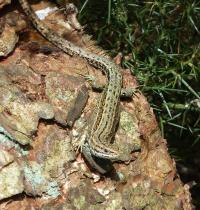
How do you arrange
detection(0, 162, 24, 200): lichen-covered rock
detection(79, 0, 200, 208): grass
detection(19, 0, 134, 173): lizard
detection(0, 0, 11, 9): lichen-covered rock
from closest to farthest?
detection(0, 162, 24, 200): lichen-covered rock < detection(19, 0, 134, 173): lizard < detection(0, 0, 11, 9): lichen-covered rock < detection(79, 0, 200, 208): grass

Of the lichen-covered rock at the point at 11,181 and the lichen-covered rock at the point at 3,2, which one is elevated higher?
the lichen-covered rock at the point at 3,2

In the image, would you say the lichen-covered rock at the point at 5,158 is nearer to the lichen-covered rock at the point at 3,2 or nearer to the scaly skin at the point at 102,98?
the scaly skin at the point at 102,98

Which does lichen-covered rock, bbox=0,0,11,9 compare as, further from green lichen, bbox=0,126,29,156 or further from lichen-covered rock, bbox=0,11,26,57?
green lichen, bbox=0,126,29,156

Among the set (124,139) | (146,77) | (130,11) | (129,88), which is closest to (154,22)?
(130,11)

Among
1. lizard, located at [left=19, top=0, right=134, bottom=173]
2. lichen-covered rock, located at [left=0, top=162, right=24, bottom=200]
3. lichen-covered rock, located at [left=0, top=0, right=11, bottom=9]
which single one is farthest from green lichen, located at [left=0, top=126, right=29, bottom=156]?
lichen-covered rock, located at [left=0, top=0, right=11, bottom=9]

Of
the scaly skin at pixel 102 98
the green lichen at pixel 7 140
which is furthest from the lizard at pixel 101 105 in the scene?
the green lichen at pixel 7 140

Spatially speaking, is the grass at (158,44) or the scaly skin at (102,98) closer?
the scaly skin at (102,98)
